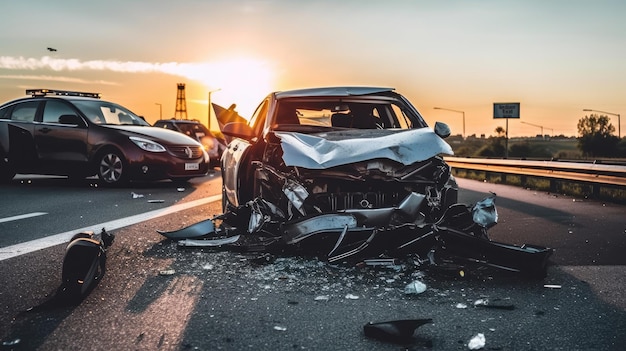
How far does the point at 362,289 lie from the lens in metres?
4.04

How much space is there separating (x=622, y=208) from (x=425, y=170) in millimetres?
6081

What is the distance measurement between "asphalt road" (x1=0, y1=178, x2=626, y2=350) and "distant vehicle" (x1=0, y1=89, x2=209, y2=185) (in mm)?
6202

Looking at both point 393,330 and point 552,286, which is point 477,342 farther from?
point 552,286

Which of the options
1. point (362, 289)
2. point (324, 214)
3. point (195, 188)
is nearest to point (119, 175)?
point (195, 188)

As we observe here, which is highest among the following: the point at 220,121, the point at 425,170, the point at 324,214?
the point at 220,121

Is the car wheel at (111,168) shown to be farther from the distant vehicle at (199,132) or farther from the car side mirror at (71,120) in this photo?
the distant vehicle at (199,132)

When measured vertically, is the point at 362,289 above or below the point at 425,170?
below

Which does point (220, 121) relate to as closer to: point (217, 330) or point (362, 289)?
point (362, 289)

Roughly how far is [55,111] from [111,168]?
1.92 m

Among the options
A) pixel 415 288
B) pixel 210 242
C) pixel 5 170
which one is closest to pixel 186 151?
pixel 5 170

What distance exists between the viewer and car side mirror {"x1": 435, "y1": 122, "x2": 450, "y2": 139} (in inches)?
227

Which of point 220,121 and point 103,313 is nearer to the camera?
point 103,313

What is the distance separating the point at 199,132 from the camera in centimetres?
1916

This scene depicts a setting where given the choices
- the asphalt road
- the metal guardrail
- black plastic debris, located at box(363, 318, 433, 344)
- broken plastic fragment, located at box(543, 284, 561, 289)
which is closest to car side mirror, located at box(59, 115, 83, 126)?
the asphalt road
